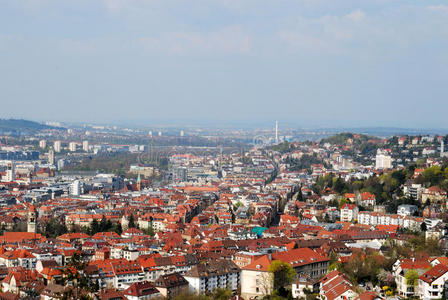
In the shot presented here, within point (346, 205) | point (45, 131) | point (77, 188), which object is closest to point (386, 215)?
point (346, 205)

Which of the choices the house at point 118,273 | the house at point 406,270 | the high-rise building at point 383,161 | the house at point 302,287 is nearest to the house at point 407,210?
the house at point 406,270

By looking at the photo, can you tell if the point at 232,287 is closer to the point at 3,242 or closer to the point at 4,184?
the point at 3,242

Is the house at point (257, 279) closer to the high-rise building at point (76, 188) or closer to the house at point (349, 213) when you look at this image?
the house at point (349, 213)

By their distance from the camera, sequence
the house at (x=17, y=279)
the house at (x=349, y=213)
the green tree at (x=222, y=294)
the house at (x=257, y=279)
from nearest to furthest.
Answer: the green tree at (x=222, y=294) → the house at (x=257, y=279) → the house at (x=17, y=279) → the house at (x=349, y=213)

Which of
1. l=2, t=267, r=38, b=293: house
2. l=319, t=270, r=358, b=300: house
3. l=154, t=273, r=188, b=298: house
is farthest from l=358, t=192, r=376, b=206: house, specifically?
l=2, t=267, r=38, b=293: house

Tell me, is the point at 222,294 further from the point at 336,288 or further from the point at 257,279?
the point at 336,288

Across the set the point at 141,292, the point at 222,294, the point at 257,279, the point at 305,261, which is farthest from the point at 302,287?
the point at 141,292

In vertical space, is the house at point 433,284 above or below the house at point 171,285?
above

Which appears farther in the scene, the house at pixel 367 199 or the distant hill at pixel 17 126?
the distant hill at pixel 17 126
